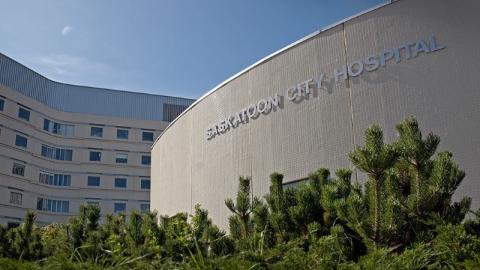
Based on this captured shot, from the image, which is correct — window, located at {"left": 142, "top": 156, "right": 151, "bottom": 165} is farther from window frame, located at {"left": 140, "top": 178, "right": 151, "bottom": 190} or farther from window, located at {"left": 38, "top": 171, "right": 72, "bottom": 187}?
window, located at {"left": 38, "top": 171, "right": 72, "bottom": 187}

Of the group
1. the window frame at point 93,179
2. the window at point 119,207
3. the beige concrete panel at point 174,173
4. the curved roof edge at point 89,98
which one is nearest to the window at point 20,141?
the curved roof edge at point 89,98

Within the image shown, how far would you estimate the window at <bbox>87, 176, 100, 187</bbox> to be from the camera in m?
55.9

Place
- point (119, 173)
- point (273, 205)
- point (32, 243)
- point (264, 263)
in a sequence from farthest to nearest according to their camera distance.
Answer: point (119, 173), point (32, 243), point (273, 205), point (264, 263)

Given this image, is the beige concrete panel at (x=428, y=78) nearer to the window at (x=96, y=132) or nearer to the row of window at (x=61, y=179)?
the row of window at (x=61, y=179)

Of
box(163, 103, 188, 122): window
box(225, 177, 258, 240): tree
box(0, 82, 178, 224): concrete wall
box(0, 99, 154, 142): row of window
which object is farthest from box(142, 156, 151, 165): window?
box(225, 177, 258, 240): tree

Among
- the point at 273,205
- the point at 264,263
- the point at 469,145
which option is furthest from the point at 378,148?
the point at 469,145

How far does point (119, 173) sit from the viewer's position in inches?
2253

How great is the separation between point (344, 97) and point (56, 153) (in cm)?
4411

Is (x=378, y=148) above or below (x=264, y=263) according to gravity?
above

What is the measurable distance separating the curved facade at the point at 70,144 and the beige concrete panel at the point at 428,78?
3961cm

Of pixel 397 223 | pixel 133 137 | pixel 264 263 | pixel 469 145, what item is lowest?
pixel 264 263

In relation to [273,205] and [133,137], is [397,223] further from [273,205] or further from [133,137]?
[133,137]

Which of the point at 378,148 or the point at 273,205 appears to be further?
the point at 273,205

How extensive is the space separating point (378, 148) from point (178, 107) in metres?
54.2
